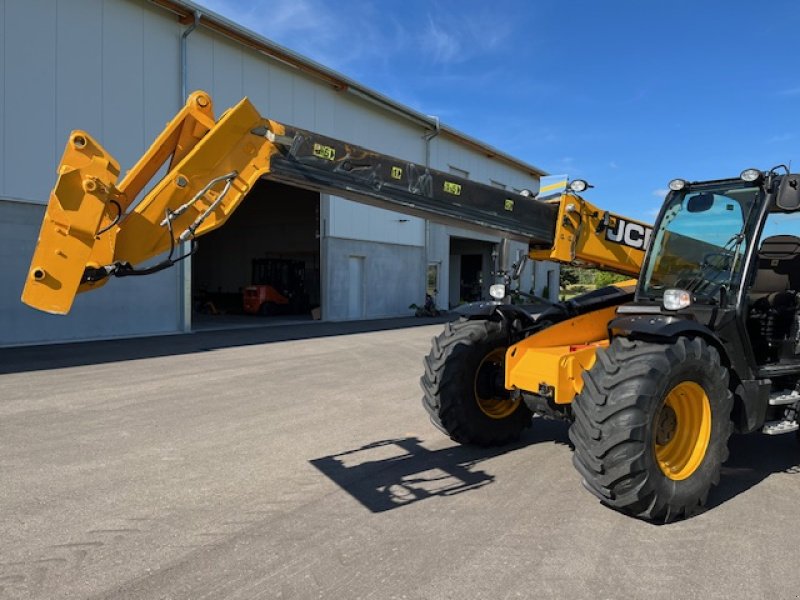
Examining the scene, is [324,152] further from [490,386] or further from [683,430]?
[683,430]

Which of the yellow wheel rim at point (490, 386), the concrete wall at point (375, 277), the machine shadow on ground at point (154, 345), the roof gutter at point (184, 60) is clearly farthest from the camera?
the concrete wall at point (375, 277)

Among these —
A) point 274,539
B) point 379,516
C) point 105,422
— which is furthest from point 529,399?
point 105,422

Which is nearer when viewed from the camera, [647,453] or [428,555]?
[428,555]

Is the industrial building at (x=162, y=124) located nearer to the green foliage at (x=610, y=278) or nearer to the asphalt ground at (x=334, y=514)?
the green foliage at (x=610, y=278)

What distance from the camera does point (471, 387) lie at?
5.68 m

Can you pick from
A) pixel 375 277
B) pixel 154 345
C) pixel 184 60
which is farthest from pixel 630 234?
pixel 375 277

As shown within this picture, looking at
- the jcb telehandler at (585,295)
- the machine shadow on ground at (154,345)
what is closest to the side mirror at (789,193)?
the jcb telehandler at (585,295)

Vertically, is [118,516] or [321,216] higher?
[321,216]

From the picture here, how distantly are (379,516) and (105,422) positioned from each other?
4186 mm

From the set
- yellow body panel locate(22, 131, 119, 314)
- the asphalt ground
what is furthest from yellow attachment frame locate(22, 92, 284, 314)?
the asphalt ground

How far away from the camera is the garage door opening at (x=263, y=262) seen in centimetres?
2486

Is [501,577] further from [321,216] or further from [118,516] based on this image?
[321,216]

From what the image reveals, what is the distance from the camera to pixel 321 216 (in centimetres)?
2114

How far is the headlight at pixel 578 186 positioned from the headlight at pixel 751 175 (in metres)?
1.24
